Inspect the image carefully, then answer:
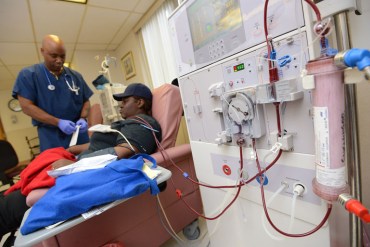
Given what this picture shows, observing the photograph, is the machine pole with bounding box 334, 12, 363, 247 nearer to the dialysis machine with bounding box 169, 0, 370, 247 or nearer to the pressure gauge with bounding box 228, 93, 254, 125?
the dialysis machine with bounding box 169, 0, 370, 247

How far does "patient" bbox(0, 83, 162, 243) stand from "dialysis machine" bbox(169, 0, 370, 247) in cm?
36

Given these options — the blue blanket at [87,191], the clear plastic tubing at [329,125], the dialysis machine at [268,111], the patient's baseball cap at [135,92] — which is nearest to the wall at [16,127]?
the patient's baseball cap at [135,92]

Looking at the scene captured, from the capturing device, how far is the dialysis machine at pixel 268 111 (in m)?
0.41

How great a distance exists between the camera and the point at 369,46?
70cm

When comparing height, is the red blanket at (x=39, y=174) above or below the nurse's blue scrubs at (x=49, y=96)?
below

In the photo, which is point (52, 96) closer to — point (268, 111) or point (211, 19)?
point (211, 19)

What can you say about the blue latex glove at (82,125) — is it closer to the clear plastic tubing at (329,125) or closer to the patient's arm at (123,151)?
the patient's arm at (123,151)

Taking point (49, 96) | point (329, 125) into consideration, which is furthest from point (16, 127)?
point (329, 125)

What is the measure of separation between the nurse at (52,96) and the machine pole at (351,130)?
1690 millimetres

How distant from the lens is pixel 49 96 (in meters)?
1.56

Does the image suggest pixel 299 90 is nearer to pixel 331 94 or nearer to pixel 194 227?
pixel 331 94

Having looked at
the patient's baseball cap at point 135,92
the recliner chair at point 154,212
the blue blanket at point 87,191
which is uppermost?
the patient's baseball cap at point 135,92

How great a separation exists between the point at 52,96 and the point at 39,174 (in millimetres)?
995

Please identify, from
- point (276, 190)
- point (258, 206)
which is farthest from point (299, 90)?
point (258, 206)
